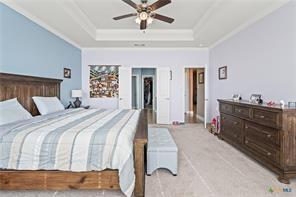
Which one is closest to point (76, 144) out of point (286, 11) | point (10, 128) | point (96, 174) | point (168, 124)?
point (96, 174)

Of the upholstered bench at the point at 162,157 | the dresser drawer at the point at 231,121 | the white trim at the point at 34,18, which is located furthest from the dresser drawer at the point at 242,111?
the white trim at the point at 34,18

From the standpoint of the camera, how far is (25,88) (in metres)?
3.39

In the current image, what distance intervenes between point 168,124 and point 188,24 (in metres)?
3.29

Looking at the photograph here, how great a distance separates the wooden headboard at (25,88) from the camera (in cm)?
291

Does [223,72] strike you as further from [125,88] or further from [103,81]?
[103,81]

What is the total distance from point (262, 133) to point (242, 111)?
64 centimetres

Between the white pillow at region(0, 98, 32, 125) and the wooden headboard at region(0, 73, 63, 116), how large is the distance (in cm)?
17

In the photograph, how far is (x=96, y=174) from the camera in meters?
2.02

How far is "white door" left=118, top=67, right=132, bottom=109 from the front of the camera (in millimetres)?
6438

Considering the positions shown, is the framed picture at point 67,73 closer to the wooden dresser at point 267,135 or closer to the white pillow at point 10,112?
the white pillow at point 10,112

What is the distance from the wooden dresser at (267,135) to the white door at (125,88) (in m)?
3.63

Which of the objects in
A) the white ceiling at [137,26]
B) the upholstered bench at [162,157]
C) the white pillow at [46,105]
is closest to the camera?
the upholstered bench at [162,157]

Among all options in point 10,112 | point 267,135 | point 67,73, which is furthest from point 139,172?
point 67,73

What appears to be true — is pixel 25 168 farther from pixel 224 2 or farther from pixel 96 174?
pixel 224 2
